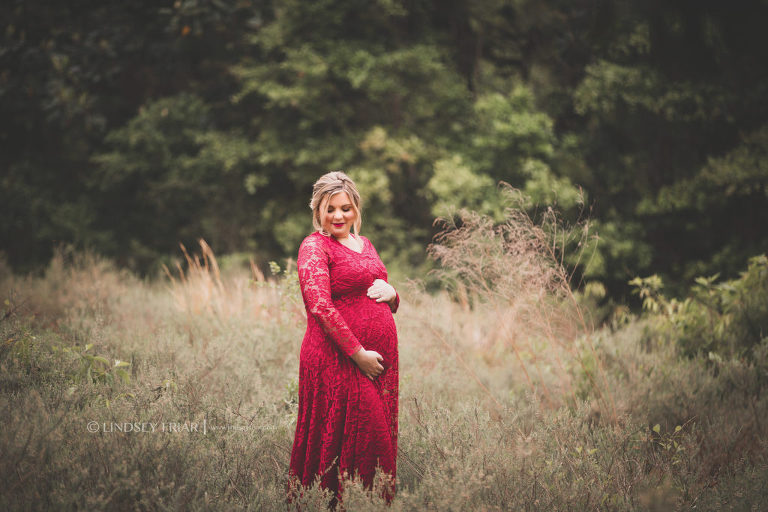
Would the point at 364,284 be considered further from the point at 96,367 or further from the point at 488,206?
the point at 488,206

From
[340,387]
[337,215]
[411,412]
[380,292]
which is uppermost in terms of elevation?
[337,215]

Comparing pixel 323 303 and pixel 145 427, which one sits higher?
pixel 323 303

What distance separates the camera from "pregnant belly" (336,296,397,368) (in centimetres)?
266

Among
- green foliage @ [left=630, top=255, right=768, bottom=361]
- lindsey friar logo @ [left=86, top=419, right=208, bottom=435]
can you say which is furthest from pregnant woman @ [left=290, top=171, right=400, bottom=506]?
green foliage @ [left=630, top=255, right=768, bottom=361]

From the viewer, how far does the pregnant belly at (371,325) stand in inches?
105

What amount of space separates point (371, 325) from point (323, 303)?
0.33m

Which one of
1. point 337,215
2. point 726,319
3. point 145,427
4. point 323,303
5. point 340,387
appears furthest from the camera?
point 726,319

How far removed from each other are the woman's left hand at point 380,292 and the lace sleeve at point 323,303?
26cm

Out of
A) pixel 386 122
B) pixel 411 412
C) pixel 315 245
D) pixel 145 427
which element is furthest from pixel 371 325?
pixel 386 122

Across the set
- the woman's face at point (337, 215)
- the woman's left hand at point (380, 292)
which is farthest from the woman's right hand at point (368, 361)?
the woman's face at point (337, 215)

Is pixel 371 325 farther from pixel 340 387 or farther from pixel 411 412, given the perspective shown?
pixel 411 412

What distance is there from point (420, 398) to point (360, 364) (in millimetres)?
1624

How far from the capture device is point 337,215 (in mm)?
2729

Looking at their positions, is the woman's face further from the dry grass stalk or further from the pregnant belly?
the dry grass stalk
